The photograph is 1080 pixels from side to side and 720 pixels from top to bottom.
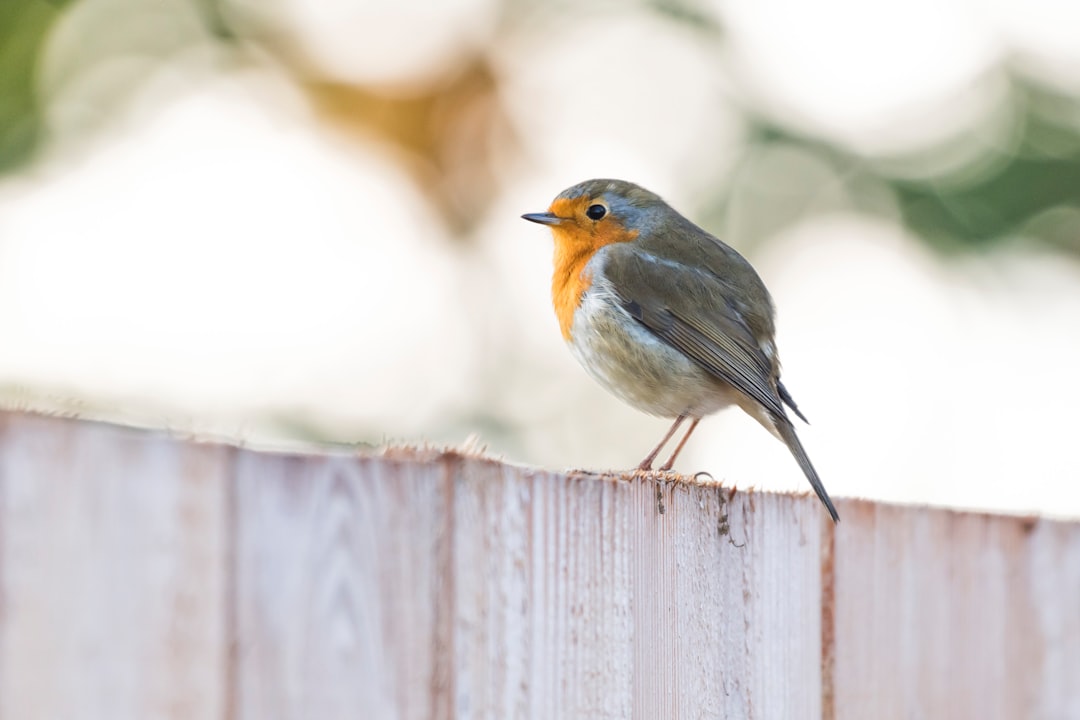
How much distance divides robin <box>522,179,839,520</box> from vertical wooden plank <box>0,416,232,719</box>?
9.39ft

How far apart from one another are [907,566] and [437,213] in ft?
24.2

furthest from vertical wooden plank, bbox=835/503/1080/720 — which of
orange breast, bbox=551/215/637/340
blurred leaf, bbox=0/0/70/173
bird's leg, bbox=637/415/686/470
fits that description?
blurred leaf, bbox=0/0/70/173

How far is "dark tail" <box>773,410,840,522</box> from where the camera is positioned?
2.64m

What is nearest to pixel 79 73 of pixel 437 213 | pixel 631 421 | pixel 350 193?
pixel 350 193

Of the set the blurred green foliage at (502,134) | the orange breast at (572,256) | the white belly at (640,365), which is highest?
the blurred green foliage at (502,134)

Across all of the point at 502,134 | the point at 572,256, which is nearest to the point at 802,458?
the point at 572,256

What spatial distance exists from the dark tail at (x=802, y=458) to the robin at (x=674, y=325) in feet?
0.68

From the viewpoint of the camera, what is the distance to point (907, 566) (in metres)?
2.74

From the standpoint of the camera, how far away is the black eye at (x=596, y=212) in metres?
4.86

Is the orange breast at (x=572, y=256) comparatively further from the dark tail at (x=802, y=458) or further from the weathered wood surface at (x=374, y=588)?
the weathered wood surface at (x=374, y=588)

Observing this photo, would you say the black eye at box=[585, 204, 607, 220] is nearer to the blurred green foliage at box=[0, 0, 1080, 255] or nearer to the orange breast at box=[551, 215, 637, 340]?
the orange breast at box=[551, 215, 637, 340]

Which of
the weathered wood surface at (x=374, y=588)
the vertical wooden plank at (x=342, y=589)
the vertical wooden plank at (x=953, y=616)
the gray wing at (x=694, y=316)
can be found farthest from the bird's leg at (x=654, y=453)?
the vertical wooden plank at (x=342, y=589)

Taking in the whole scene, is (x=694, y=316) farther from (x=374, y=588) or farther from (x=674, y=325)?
(x=374, y=588)

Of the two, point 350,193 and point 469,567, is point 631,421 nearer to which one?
point 350,193
